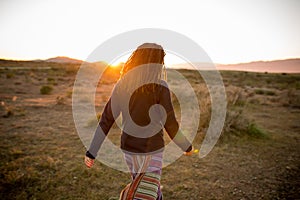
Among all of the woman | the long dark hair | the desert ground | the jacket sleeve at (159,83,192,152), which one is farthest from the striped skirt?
the desert ground

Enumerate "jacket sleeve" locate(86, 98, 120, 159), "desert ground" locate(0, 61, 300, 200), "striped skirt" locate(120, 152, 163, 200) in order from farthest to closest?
"desert ground" locate(0, 61, 300, 200) → "jacket sleeve" locate(86, 98, 120, 159) → "striped skirt" locate(120, 152, 163, 200)

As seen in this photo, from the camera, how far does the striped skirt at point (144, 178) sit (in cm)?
171

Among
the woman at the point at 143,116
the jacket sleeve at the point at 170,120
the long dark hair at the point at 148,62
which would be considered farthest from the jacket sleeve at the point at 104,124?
the jacket sleeve at the point at 170,120

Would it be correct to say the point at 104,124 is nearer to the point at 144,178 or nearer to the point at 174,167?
the point at 144,178

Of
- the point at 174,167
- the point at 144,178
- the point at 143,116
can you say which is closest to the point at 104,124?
the point at 143,116

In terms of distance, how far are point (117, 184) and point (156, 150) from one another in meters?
2.31

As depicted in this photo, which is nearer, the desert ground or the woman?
the woman

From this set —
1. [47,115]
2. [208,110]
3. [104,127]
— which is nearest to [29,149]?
[47,115]

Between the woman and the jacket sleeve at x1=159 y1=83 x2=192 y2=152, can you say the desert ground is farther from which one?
the jacket sleeve at x1=159 y1=83 x2=192 y2=152

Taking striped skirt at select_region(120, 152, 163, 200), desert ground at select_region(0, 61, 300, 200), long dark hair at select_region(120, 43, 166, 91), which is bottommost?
desert ground at select_region(0, 61, 300, 200)

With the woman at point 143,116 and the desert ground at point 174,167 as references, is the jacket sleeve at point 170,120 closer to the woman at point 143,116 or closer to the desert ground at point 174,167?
the woman at point 143,116

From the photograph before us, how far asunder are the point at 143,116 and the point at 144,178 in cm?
52

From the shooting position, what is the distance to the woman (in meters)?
1.74

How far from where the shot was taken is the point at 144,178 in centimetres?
175
